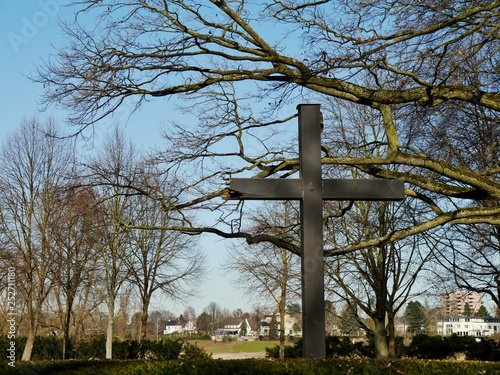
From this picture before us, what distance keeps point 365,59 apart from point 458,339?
1715 centimetres

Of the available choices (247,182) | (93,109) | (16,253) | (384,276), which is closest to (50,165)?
(16,253)

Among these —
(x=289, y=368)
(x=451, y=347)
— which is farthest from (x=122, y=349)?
(x=289, y=368)

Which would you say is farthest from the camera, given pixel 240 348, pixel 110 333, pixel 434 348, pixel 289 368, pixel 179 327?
pixel 179 327

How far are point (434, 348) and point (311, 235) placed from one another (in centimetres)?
1818

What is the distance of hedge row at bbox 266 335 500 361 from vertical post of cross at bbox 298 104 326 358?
14.9m

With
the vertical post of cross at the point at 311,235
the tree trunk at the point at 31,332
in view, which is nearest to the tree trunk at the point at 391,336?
the tree trunk at the point at 31,332

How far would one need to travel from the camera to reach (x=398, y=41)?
27.1ft

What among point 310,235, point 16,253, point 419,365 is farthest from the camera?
point 16,253

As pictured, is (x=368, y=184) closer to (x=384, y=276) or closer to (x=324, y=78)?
(x=324, y=78)

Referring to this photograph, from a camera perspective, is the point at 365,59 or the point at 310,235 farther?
the point at 365,59

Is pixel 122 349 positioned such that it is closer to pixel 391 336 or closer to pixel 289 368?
pixel 391 336

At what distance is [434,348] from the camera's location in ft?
72.6

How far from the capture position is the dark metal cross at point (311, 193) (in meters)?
5.68

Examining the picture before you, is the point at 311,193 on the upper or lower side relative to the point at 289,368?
upper
